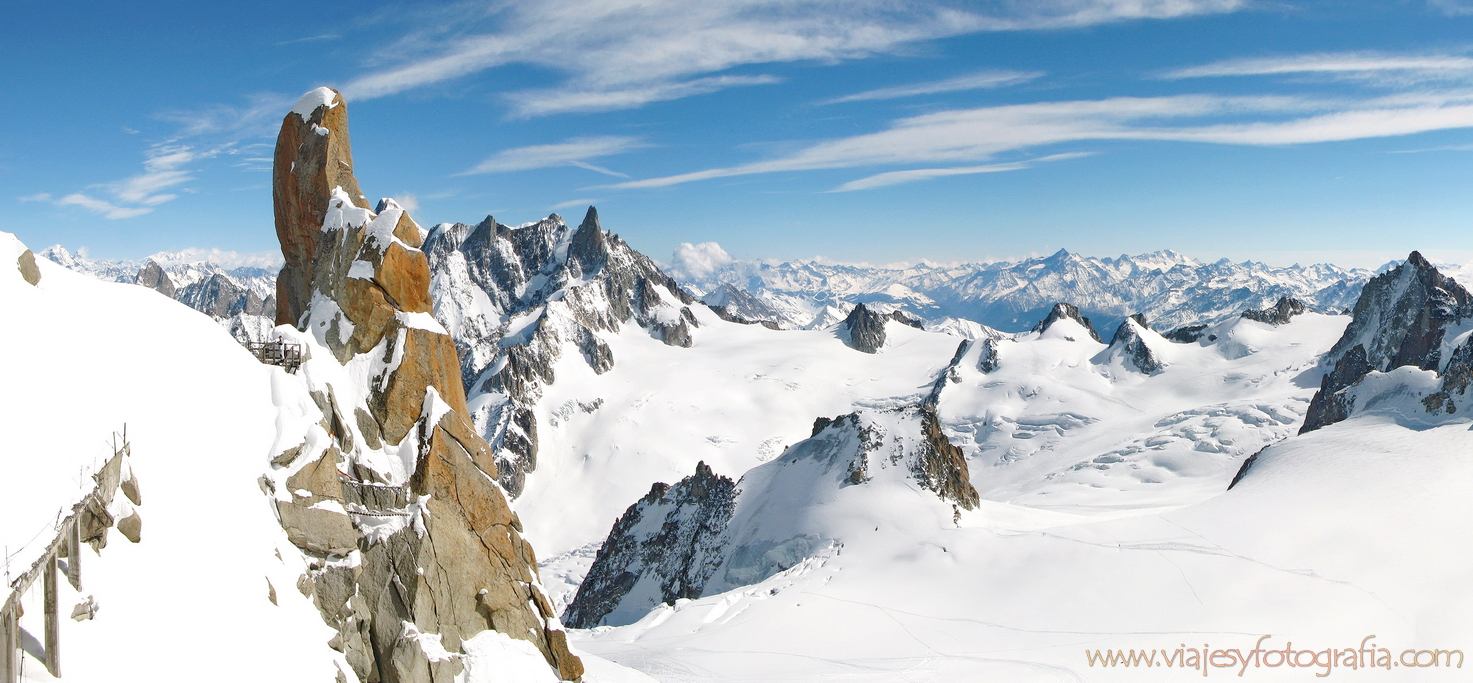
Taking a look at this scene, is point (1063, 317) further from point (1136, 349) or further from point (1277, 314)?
point (1277, 314)

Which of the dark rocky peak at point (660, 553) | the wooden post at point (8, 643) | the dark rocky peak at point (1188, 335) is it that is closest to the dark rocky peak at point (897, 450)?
the dark rocky peak at point (660, 553)

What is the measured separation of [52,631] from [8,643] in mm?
778

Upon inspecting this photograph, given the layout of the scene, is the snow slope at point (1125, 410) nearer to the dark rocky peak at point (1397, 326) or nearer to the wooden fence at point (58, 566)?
the dark rocky peak at point (1397, 326)

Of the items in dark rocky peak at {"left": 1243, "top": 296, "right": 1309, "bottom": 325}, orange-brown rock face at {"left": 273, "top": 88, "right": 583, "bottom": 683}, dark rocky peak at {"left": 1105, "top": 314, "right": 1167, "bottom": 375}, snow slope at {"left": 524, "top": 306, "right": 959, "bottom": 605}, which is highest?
orange-brown rock face at {"left": 273, "top": 88, "right": 583, "bottom": 683}

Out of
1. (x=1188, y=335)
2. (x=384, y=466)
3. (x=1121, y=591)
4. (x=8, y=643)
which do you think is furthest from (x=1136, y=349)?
(x=8, y=643)

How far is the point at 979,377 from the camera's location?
14562cm

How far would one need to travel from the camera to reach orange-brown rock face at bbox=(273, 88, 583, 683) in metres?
17.9

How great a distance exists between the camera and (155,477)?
14.3m

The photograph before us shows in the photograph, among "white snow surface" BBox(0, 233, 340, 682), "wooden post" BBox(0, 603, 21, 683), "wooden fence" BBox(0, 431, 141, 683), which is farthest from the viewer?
"white snow surface" BBox(0, 233, 340, 682)

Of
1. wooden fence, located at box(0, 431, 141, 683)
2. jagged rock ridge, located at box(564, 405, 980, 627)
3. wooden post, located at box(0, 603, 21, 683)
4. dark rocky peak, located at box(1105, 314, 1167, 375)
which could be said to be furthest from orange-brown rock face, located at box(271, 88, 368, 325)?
dark rocky peak, located at box(1105, 314, 1167, 375)

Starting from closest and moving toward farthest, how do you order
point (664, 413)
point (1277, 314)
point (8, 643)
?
point (8, 643) < point (664, 413) < point (1277, 314)

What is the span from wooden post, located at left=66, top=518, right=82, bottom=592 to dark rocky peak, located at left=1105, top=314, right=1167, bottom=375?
501 feet

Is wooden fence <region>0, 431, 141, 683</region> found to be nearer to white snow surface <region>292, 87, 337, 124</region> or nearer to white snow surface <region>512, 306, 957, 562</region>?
white snow surface <region>292, 87, 337, 124</region>

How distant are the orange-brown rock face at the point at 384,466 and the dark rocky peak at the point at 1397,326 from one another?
9094cm
